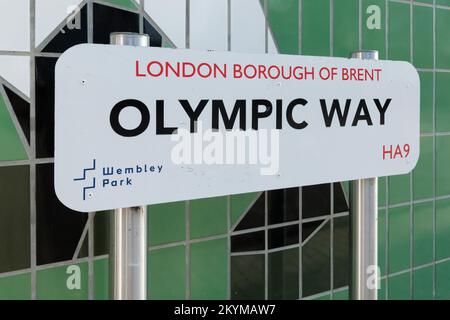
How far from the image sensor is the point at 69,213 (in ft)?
5.32

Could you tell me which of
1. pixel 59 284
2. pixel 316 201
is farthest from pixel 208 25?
pixel 59 284

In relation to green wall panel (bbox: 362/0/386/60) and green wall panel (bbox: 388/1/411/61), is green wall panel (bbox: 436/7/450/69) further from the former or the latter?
green wall panel (bbox: 362/0/386/60)

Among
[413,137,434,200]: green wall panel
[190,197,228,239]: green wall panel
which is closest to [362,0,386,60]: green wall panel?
[413,137,434,200]: green wall panel

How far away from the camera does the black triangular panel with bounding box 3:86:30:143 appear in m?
1.50

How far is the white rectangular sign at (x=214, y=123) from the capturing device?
973 mm

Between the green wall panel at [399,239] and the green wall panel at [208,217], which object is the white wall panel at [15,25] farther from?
the green wall panel at [399,239]

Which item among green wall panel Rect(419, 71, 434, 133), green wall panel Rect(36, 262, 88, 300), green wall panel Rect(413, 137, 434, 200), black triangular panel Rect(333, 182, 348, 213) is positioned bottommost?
green wall panel Rect(36, 262, 88, 300)

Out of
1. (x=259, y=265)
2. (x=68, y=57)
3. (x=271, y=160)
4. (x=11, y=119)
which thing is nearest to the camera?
(x=68, y=57)

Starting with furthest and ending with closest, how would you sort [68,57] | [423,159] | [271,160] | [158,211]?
[423,159] < [158,211] < [271,160] < [68,57]

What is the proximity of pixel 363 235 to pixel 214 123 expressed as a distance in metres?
0.47

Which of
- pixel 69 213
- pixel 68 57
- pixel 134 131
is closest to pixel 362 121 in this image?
pixel 134 131

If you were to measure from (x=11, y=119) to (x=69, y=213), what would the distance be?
293 millimetres

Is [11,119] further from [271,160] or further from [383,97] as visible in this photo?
[383,97]

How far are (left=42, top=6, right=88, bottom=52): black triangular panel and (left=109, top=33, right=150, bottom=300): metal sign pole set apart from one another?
59 centimetres
